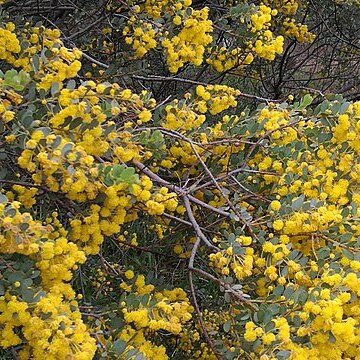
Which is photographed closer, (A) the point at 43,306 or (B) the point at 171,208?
(A) the point at 43,306

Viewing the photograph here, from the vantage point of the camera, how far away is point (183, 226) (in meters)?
2.07

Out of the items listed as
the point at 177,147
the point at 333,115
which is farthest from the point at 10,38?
the point at 333,115

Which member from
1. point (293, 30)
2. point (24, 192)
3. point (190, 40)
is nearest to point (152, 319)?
point (24, 192)

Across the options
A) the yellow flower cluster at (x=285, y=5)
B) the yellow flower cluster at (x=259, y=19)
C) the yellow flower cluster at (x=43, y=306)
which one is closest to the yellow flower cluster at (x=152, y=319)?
the yellow flower cluster at (x=43, y=306)

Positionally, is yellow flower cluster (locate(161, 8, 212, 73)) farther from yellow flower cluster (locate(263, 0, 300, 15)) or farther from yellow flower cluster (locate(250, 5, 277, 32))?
yellow flower cluster (locate(263, 0, 300, 15))

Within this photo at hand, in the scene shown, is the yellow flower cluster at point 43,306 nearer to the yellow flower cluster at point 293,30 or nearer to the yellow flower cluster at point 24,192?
the yellow flower cluster at point 24,192

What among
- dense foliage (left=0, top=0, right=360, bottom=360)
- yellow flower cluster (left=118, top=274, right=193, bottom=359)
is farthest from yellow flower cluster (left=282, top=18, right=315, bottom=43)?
yellow flower cluster (left=118, top=274, right=193, bottom=359)

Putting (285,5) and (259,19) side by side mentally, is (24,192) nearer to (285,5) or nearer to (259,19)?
(259,19)

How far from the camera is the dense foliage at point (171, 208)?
156cm

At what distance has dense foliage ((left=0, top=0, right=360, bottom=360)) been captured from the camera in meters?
1.56

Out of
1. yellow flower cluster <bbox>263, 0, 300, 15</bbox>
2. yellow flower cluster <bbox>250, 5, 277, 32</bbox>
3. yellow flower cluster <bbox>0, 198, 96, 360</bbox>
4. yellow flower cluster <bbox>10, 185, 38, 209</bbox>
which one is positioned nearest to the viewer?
yellow flower cluster <bbox>0, 198, 96, 360</bbox>

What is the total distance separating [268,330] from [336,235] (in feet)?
1.22

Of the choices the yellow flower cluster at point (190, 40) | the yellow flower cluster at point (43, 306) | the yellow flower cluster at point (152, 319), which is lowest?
the yellow flower cluster at point (152, 319)

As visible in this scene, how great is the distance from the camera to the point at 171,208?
5.78 feet
